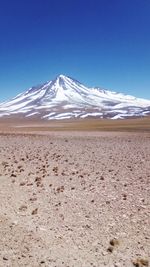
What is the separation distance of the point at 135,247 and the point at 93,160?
14.7 metres

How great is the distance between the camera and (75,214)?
474 inches

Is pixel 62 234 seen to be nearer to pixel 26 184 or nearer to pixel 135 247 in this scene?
pixel 135 247

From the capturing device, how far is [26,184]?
16797 mm

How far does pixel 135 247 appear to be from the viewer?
30.4 ft

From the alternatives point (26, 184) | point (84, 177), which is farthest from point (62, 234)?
point (84, 177)

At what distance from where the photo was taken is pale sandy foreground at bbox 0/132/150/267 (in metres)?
8.72

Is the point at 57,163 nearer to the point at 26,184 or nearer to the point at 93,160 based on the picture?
the point at 93,160

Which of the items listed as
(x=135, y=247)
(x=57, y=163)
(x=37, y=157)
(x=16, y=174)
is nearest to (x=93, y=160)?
(x=57, y=163)

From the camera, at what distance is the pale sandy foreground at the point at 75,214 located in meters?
8.72

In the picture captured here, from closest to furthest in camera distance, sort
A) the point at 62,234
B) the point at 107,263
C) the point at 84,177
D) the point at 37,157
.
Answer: the point at 107,263
the point at 62,234
the point at 84,177
the point at 37,157

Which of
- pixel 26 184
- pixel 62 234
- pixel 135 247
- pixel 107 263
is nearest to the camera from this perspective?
pixel 107 263

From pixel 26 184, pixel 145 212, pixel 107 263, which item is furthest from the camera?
pixel 26 184

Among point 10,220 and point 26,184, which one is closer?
point 10,220

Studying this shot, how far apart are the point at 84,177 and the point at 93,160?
578 cm
